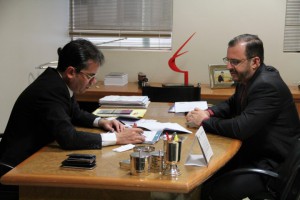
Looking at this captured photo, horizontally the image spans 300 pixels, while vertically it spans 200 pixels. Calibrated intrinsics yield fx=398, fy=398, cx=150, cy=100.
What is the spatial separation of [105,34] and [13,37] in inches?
46.1

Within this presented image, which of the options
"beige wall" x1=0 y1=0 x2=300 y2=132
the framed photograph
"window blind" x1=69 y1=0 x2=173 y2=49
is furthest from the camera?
"window blind" x1=69 y1=0 x2=173 y2=49

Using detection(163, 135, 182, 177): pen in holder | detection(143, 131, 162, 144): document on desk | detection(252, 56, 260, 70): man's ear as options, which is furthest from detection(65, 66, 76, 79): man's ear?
detection(252, 56, 260, 70): man's ear

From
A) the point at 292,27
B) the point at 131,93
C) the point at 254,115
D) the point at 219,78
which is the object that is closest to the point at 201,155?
the point at 254,115

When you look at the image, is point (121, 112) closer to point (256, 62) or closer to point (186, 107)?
point (186, 107)

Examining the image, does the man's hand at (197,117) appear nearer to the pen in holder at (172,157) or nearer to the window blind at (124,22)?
the pen in holder at (172,157)

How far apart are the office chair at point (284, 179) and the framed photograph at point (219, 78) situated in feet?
6.30

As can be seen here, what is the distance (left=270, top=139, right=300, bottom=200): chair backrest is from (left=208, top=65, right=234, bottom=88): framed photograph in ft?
6.50

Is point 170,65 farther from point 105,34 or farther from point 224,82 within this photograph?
point 105,34

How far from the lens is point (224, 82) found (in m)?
3.98

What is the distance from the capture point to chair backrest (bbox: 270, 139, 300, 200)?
6.14 feet

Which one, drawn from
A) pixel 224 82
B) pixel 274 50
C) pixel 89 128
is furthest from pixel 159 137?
pixel 274 50

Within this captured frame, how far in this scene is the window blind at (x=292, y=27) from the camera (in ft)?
13.2

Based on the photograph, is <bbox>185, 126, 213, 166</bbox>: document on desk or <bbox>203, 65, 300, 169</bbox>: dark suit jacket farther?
<bbox>203, 65, 300, 169</bbox>: dark suit jacket

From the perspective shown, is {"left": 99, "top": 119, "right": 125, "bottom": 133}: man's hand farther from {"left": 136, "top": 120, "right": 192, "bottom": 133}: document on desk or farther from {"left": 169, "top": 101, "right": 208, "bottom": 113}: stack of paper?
{"left": 169, "top": 101, "right": 208, "bottom": 113}: stack of paper
